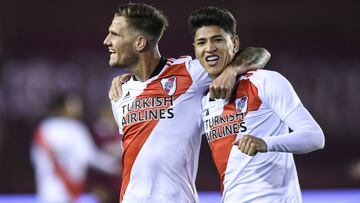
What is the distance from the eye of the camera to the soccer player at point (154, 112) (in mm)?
5789

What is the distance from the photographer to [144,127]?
586cm

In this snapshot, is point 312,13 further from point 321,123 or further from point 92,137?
point 92,137

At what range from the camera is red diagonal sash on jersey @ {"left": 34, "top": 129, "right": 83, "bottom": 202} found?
11.4 m

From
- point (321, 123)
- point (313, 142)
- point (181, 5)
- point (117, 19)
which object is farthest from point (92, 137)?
point (313, 142)

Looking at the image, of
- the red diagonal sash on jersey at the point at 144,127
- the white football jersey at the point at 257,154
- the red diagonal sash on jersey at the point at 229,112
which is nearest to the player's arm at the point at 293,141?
the white football jersey at the point at 257,154

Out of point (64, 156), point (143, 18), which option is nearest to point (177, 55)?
point (64, 156)

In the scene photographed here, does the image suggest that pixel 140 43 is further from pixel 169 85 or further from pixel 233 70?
pixel 233 70

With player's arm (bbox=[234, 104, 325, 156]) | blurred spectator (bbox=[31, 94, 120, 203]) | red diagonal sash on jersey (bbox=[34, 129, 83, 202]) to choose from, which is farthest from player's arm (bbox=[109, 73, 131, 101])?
red diagonal sash on jersey (bbox=[34, 129, 83, 202])

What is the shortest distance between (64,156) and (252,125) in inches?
244

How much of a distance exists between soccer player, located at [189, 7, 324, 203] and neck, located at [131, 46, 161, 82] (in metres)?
0.40

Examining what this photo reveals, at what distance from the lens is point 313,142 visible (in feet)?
16.7

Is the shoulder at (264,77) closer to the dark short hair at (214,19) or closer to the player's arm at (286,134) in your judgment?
the player's arm at (286,134)

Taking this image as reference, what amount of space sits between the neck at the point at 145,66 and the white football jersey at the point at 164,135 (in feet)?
0.14

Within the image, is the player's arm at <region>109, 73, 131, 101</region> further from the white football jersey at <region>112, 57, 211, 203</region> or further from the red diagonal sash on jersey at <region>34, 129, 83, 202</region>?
the red diagonal sash on jersey at <region>34, 129, 83, 202</region>
